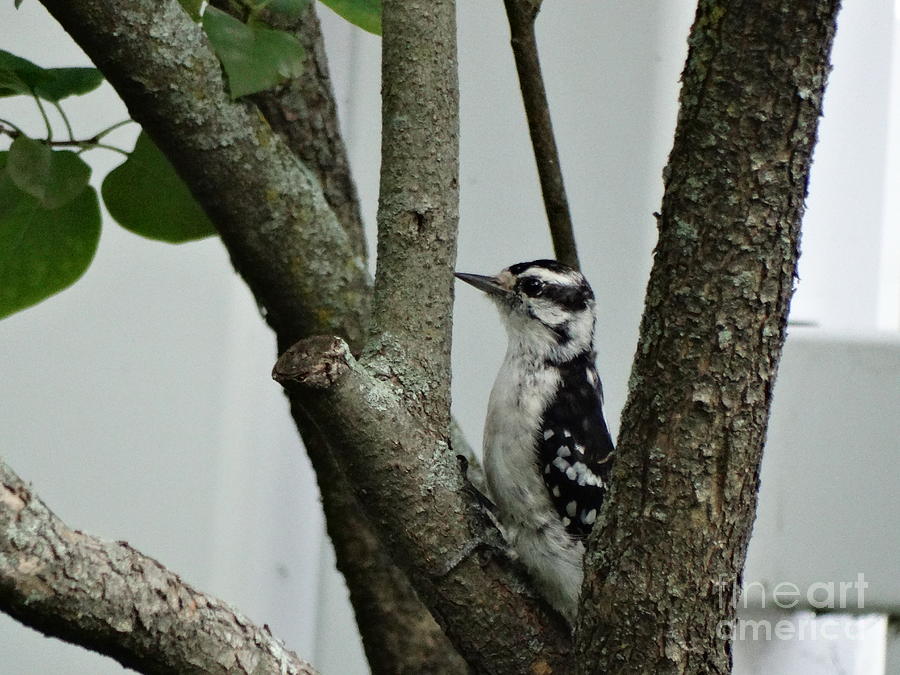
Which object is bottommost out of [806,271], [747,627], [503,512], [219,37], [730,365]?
[747,627]

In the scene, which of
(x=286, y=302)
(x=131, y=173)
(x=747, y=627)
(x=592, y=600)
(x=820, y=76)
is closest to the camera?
(x=820, y=76)

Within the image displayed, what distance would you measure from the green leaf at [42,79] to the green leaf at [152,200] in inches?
7.1

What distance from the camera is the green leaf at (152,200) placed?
2.03 metres

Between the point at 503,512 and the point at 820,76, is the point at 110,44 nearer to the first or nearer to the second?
the point at 820,76

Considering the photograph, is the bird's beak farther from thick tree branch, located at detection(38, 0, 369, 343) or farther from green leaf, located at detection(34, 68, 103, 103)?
green leaf, located at detection(34, 68, 103, 103)

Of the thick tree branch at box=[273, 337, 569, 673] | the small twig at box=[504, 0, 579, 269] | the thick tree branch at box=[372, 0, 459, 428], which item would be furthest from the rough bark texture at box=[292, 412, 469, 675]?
the small twig at box=[504, 0, 579, 269]

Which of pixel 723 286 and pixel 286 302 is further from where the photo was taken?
pixel 286 302

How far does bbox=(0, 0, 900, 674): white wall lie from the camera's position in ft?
12.2

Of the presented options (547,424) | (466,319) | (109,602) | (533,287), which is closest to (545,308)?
(533,287)

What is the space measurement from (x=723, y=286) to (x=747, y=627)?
240 cm

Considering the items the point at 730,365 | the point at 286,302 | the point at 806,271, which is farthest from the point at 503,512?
the point at 806,271

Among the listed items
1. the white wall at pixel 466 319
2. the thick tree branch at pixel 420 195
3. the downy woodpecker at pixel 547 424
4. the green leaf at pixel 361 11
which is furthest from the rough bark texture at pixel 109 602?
the white wall at pixel 466 319

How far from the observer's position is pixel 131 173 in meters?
2.05

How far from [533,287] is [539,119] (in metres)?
0.74
